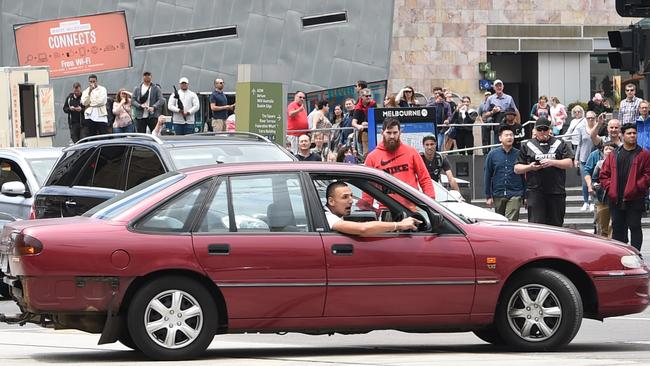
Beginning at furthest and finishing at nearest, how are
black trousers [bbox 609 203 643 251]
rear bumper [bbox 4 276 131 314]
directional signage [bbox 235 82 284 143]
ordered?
directional signage [bbox 235 82 284 143] → black trousers [bbox 609 203 643 251] → rear bumper [bbox 4 276 131 314]

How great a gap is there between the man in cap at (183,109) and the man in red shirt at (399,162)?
49.3 feet

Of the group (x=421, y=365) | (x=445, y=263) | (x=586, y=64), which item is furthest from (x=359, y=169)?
(x=586, y=64)

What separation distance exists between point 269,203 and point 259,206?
0.08 meters

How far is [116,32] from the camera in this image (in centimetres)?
3881

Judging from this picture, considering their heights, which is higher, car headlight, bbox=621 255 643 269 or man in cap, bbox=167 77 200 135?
man in cap, bbox=167 77 200 135

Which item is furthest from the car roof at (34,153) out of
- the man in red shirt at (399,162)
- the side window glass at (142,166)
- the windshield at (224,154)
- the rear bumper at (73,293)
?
the rear bumper at (73,293)

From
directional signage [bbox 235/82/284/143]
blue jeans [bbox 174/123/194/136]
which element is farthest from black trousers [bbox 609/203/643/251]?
blue jeans [bbox 174/123/194/136]

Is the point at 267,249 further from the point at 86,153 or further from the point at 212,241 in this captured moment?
the point at 86,153

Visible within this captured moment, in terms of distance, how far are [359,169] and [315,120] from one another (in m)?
20.3

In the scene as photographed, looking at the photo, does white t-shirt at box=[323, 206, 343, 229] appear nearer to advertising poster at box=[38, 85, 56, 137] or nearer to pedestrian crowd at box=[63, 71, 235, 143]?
advertising poster at box=[38, 85, 56, 137]

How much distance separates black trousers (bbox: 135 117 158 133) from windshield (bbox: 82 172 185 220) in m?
18.2

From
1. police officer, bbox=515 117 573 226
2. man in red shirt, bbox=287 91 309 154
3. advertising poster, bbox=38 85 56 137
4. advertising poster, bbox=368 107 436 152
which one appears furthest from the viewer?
man in red shirt, bbox=287 91 309 154

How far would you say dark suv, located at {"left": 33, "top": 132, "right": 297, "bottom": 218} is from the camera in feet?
46.7

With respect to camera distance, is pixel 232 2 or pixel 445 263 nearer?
pixel 445 263
